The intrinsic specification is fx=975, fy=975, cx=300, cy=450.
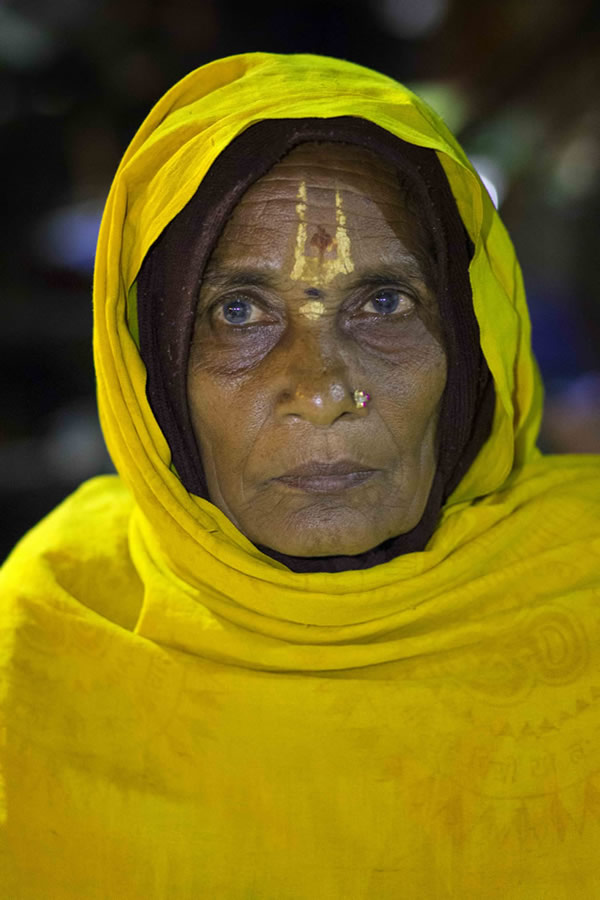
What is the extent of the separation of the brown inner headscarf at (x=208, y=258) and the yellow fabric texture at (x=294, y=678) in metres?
0.03

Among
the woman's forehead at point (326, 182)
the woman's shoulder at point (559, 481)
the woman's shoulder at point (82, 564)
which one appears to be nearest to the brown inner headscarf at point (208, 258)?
→ the woman's forehead at point (326, 182)

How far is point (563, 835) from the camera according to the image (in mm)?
1385

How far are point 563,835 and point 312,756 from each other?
1.22 ft

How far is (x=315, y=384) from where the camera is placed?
1419 mm

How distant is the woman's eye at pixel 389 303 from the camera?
5.04ft

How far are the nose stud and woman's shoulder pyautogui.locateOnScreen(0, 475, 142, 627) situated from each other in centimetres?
52

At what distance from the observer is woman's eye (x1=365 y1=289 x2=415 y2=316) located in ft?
5.04

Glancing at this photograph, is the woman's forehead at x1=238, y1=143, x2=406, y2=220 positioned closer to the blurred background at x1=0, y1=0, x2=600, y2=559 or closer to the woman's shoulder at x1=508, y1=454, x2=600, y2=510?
the woman's shoulder at x1=508, y1=454, x2=600, y2=510

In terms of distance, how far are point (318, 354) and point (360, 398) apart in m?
0.09

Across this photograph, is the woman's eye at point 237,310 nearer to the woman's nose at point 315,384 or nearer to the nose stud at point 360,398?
the woman's nose at point 315,384

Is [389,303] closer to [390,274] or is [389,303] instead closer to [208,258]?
[390,274]

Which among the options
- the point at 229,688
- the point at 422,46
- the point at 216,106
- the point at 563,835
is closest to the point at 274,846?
the point at 229,688

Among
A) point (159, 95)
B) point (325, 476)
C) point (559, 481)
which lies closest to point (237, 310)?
point (325, 476)

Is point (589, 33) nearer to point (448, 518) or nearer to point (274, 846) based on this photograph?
point (448, 518)
